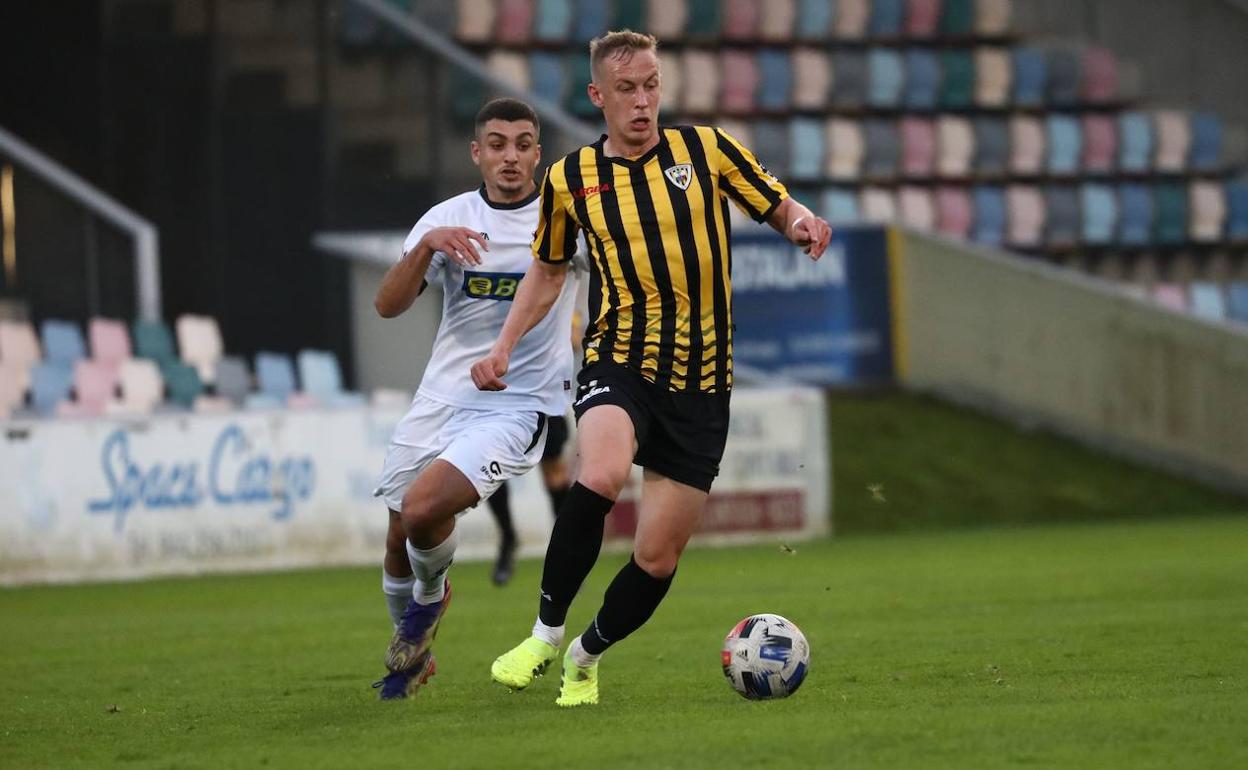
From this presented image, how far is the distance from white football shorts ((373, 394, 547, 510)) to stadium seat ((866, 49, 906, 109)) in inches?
703

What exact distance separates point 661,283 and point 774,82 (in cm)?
1794

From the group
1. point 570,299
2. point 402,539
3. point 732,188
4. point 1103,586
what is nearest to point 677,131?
point 732,188

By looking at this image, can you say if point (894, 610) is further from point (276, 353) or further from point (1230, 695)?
point (276, 353)

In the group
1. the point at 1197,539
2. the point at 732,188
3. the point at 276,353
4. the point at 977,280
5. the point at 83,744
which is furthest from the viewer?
the point at 977,280

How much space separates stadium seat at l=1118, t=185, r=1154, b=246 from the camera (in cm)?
2495

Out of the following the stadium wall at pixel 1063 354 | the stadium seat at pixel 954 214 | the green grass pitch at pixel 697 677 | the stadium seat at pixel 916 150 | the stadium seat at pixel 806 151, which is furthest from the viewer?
the stadium seat at pixel 916 150

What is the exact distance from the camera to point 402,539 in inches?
276

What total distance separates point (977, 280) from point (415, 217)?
5.93m

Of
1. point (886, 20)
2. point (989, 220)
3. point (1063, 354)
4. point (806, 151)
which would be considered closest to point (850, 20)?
point (886, 20)

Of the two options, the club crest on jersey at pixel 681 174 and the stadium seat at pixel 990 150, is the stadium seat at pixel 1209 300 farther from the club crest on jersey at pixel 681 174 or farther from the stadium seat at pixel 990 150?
the club crest on jersey at pixel 681 174

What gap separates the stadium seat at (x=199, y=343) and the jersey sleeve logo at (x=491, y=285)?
35.0 ft

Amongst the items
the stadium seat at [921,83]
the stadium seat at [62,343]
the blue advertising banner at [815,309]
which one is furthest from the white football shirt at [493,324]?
the stadium seat at [921,83]

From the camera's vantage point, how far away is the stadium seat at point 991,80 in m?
24.8

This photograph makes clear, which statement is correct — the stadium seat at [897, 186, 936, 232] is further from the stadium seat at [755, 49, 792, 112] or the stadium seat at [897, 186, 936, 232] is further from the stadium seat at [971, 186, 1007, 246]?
the stadium seat at [755, 49, 792, 112]
